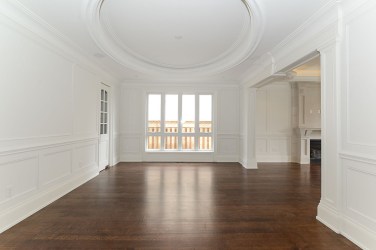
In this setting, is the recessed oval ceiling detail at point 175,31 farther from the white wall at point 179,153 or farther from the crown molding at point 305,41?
the white wall at point 179,153

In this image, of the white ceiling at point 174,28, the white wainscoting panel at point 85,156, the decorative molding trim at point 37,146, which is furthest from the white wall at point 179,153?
the decorative molding trim at point 37,146

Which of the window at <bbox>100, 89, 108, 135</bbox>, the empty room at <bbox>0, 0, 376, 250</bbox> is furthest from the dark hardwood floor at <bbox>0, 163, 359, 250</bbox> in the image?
the window at <bbox>100, 89, 108, 135</bbox>

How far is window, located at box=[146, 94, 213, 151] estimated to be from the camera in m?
7.36

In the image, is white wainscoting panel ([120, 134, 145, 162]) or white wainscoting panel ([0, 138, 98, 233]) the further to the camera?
white wainscoting panel ([120, 134, 145, 162])

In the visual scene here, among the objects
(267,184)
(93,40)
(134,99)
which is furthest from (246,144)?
(93,40)

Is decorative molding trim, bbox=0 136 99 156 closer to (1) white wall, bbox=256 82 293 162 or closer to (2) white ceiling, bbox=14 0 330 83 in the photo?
(2) white ceiling, bbox=14 0 330 83

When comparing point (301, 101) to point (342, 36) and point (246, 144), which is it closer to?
point (246, 144)

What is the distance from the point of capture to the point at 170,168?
6238mm

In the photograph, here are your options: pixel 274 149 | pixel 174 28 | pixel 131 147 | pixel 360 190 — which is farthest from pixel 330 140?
pixel 131 147

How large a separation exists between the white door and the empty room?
0.06 metres

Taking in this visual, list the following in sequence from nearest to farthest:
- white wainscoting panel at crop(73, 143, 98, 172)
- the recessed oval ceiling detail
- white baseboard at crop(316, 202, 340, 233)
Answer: white baseboard at crop(316, 202, 340, 233) → the recessed oval ceiling detail → white wainscoting panel at crop(73, 143, 98, 172)

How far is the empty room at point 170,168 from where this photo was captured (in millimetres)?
2400

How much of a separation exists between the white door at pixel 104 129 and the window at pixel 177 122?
4.80ft

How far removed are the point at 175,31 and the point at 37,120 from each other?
8.59 feet
